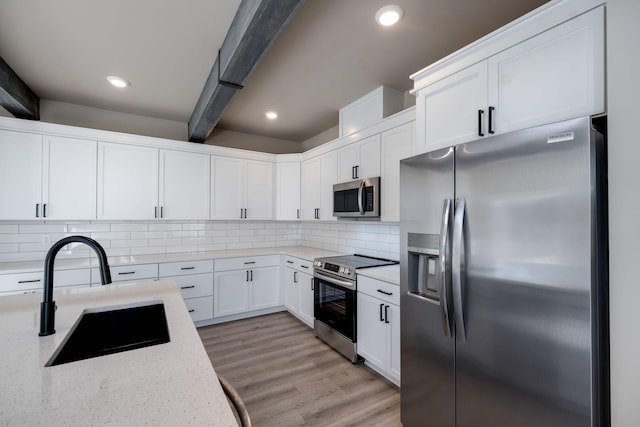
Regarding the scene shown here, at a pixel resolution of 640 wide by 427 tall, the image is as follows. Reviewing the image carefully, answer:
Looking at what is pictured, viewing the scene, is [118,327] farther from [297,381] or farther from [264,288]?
[264,288]

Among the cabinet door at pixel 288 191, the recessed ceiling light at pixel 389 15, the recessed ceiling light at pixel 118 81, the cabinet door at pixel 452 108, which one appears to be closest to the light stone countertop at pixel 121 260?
the cabinet door at pixel 288 191

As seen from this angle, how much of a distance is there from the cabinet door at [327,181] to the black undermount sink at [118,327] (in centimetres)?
237

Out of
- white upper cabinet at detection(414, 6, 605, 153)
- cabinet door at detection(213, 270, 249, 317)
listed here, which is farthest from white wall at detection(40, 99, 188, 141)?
white upper cabinet at detection(414, 6, 605, 153)

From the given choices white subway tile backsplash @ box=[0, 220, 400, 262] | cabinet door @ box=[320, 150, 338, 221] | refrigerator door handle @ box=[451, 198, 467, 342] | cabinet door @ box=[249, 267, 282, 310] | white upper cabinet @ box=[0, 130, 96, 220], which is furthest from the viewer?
cabinet door @ box=[249, 267, 282, 310]

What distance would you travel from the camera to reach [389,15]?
186 centimetres

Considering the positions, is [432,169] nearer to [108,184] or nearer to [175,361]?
[175,361]

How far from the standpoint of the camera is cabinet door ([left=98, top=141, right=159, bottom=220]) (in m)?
3.28

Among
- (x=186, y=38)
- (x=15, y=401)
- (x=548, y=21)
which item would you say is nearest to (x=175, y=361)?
(x=15, y=401)

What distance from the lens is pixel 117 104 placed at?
3.38 metres

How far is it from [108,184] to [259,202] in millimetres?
1849

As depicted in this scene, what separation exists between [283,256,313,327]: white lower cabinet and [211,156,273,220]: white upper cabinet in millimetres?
912

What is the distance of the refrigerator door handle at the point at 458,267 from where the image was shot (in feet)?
4.78

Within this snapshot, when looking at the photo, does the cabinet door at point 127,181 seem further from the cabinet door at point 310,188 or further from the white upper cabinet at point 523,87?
the white upper cabinet at point 523,87

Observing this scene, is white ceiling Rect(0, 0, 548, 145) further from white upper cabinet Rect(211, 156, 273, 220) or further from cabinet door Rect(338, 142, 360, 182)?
white upper cabinet Rect(211, 156, 273, 220)
